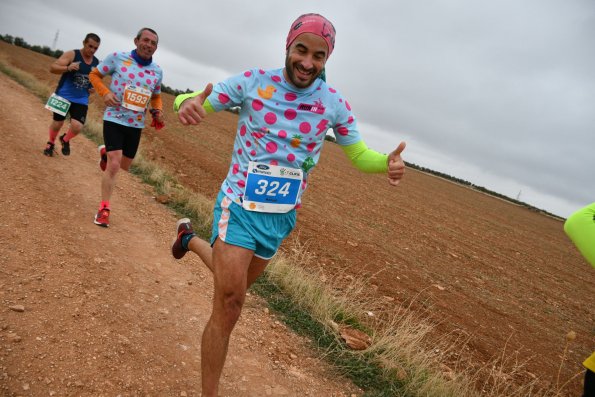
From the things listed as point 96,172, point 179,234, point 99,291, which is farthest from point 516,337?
point 96,172

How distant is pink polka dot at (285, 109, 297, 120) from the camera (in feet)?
8.20

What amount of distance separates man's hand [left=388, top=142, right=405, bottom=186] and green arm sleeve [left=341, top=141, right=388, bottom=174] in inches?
4.8

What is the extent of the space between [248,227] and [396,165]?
3.26ft

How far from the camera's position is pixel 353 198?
51.5 feet

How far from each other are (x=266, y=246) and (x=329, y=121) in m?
0.89

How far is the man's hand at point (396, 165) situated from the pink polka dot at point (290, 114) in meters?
0.68

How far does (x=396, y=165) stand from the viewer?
8.54 feet

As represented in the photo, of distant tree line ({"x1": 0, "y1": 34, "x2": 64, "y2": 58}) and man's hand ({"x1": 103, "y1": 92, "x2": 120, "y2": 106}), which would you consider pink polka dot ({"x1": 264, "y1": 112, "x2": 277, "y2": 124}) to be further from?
distant tree line ({"x1": 0, "y1": 34, "x2": 64, "y2": 58})

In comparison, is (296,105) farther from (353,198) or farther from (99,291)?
(353,198)

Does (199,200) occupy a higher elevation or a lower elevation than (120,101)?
lower

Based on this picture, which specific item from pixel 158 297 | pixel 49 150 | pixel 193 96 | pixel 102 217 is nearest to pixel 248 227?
pixel 193 96

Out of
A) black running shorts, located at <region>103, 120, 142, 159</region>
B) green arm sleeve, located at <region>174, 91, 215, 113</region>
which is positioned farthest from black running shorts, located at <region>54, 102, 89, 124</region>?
green arm sleeve, located at <region>174, 91, 215, 113</region>

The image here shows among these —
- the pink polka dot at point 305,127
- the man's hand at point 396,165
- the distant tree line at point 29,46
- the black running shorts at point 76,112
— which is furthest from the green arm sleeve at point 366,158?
the distant tree line at point 29,46

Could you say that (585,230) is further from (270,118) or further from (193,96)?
(193,96)
